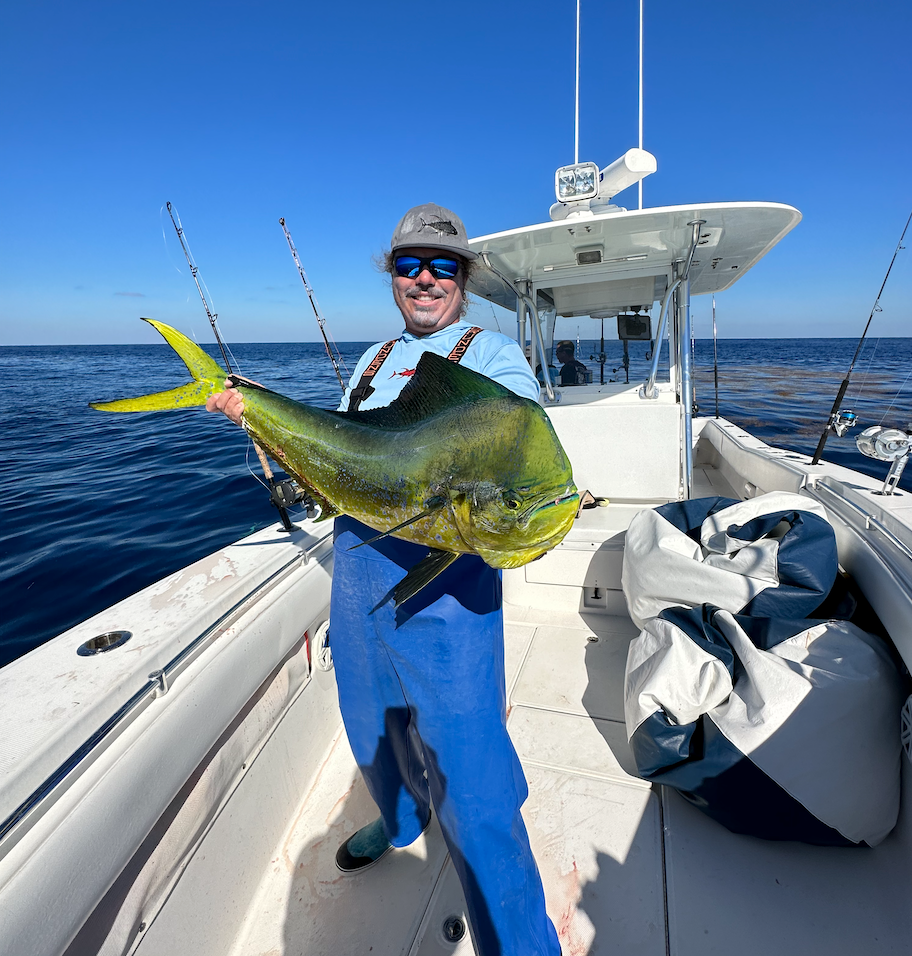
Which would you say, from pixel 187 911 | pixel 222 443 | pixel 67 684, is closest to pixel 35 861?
pixel 67 684

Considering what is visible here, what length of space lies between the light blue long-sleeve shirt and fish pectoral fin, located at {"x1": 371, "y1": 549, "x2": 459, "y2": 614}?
611 millimetres

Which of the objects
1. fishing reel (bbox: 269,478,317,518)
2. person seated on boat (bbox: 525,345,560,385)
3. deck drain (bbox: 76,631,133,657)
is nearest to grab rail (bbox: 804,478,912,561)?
person seated on boat (bbox: 525,345,560,385)

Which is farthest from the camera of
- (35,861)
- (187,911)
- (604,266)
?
(604,266)

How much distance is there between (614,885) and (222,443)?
38.7 feet

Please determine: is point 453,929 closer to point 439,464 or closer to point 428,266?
point 439,464

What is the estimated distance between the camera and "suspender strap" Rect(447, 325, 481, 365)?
1.72 metres

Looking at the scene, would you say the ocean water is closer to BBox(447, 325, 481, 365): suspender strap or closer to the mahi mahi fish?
the mahi mahi fish

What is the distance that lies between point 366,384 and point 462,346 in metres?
0.43

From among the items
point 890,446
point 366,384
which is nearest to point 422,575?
point 366,384

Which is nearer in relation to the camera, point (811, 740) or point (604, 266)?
point (811, 740)

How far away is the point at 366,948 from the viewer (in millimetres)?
1973

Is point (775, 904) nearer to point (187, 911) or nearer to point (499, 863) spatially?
point (499, 863)

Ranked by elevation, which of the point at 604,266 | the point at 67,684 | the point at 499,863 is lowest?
the point at 499,863

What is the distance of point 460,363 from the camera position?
1.71 meters
